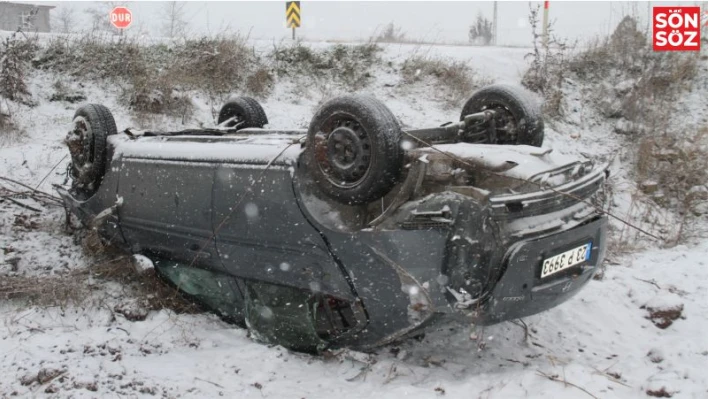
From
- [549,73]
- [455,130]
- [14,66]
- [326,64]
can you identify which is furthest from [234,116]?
[549,73]

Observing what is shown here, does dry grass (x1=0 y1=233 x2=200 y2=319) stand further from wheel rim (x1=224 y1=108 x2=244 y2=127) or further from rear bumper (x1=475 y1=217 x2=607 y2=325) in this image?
rear bumper (x1=475 y1=217 x2=607 y2=325)

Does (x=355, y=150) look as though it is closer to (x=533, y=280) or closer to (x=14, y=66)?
(x=533, y=280)

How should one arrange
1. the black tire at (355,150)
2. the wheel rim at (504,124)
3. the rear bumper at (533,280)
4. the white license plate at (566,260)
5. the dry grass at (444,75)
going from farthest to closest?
1. the dry grass at (444,75)
2. the wheel rim at (504,124)
3. the black tire at (355,150)
4. the white license plate at (566,260)
5. the rear bumper at (533,280)

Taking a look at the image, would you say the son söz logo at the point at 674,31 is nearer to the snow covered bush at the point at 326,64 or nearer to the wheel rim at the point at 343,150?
the snow covered bush at the point at 326,64

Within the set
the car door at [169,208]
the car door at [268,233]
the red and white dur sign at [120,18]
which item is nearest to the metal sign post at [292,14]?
the red and white dur sign at [120,18]

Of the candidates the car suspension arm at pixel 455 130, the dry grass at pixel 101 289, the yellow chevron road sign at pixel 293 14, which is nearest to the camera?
the car suspension arm at pixel 455 130

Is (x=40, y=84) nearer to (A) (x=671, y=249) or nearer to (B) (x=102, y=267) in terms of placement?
(B) (x=102, y=267)

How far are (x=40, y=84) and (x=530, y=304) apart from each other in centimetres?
785

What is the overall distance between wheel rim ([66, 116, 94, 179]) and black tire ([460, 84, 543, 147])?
308 cm

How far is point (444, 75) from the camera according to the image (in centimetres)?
1100

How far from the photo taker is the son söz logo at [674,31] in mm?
11062

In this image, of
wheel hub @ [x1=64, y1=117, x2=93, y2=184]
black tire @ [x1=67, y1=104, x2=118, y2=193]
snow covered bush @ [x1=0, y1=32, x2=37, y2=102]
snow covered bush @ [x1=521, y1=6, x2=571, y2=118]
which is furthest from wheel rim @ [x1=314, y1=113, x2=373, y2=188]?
snow covered bush @ [x1=521, y1=6, x2=571, y2=118]

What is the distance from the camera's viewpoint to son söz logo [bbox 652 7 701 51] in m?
11.1

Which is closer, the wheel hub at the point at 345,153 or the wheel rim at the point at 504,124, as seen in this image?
the wheel hub at the point at 345,153
